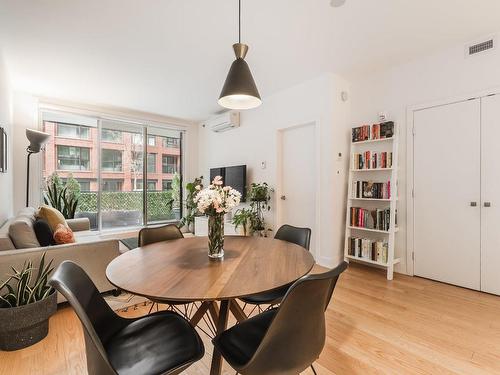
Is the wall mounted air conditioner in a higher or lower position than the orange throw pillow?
higher

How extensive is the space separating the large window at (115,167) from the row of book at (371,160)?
4087mm

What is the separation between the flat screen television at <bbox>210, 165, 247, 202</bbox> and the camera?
4.84 meters

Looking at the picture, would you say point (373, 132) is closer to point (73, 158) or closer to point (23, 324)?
point (23, 324)

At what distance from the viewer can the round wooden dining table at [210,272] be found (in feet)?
3.66

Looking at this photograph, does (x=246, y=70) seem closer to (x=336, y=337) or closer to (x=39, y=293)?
(x=336, y=337)

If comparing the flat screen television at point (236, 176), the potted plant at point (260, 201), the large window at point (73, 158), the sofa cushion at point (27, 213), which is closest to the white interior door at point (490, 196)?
the potted plant at point (260, 201)

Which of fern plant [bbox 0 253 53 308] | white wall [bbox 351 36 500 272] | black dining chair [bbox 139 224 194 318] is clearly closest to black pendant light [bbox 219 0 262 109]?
black dining chair [bbox 139 224 194 318]

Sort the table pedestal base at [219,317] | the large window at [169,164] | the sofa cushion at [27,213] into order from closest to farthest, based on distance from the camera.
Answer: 1. the table pedestal base at [219,317]
2. the sofa cushion at [27,213]
3. the large window at [169,164]

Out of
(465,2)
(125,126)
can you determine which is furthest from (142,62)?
(465,2)

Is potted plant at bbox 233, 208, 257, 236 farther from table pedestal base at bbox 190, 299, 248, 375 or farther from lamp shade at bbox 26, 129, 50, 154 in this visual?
lamp shade at bbox 26, 129, 50, 154

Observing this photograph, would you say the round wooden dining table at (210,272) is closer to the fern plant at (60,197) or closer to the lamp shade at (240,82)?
the lamp shade at (240,82)

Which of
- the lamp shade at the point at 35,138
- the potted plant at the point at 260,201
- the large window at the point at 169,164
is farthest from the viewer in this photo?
the large window at the point at 169,164

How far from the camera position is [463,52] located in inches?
113

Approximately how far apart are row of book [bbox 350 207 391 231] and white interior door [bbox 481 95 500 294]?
93cm
